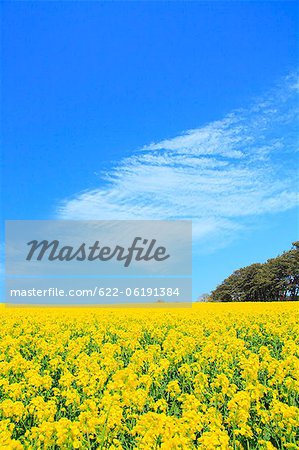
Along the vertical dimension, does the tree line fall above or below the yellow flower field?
above

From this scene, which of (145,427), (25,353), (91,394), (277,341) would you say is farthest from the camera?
(277,341)

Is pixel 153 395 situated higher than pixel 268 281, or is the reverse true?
pixel 268 281

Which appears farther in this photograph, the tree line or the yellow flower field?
the tree line

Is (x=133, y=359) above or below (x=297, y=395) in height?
above

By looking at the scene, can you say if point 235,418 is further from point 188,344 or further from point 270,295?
point 270,295

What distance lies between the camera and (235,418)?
5.86m

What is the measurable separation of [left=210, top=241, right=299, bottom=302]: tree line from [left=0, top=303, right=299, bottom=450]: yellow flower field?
229 ft

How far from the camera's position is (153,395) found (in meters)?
8.39

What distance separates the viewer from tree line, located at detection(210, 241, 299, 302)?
266 feet

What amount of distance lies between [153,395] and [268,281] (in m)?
78.0

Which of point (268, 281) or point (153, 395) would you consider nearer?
point (153, 395)

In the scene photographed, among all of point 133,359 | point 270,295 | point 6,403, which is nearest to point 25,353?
point 133,359

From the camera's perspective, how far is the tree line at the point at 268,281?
81062 mm

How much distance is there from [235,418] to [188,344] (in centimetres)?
484
